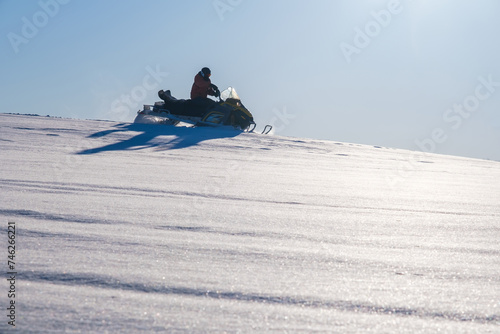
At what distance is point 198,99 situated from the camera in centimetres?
1192

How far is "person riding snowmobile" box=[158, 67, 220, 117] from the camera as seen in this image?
38.9 feet

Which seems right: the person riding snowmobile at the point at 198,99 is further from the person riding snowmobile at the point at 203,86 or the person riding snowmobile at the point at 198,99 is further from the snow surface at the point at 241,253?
the snow surface at the point at 241,253

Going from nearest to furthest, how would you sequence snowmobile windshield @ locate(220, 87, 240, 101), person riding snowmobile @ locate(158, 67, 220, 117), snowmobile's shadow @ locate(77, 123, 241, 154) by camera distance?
snowmobile's shadow @ locate(77, 123, 241, 154), person riding snowmobile @ locate(158, 67, 220, 117), snowmobile windshield @ locate(220, 87, 240, 101)

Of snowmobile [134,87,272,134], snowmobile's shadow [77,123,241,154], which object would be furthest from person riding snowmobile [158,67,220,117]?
snowmobile's shadow [77,123,241,154]

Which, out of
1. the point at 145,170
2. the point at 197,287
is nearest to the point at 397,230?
the point at 197,287

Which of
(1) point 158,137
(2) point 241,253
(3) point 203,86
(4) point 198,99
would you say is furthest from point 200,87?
(2) point 241,253

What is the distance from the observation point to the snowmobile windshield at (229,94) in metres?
12.3

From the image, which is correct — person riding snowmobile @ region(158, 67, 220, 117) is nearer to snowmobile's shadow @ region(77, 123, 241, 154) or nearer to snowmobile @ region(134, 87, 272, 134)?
snowmobile @ region(134, 87, 272, 134)

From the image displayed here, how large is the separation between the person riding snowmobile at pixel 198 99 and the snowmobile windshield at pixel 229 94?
0.20 meters

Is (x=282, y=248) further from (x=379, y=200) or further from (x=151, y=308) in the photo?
(x=379, y=200)

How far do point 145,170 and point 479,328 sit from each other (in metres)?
4.38

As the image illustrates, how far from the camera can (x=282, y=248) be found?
2.51 metres

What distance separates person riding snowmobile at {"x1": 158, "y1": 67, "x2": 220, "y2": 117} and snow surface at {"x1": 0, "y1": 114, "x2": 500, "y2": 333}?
635cm

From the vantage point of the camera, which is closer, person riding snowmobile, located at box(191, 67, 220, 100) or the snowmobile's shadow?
the snowmobile's shadow
